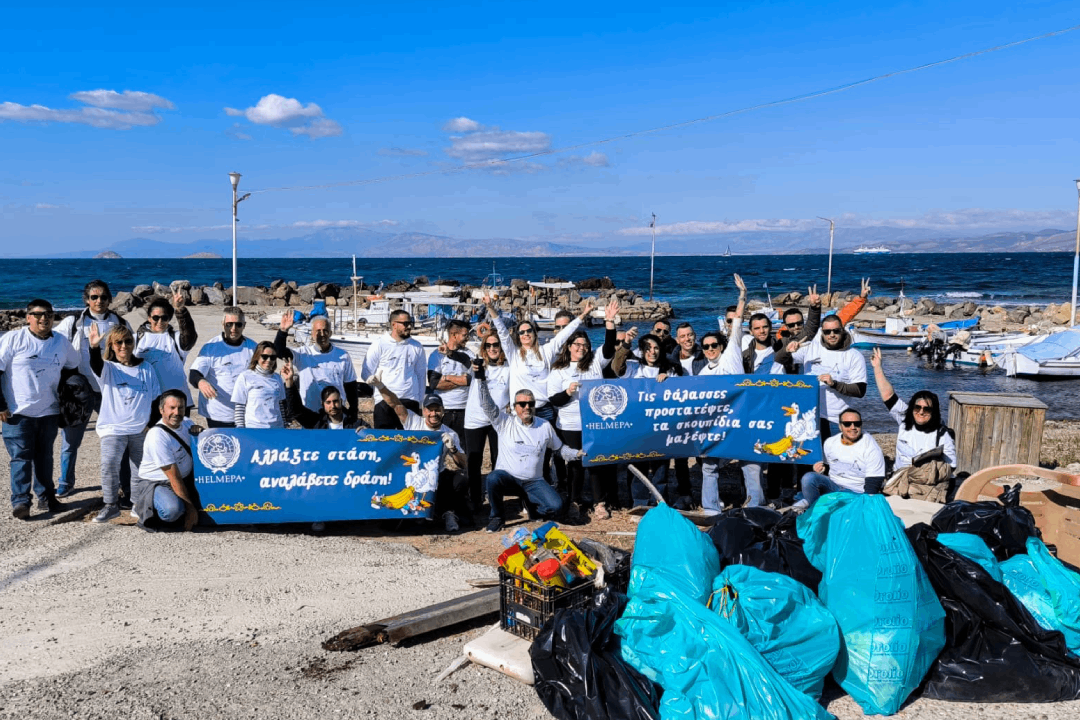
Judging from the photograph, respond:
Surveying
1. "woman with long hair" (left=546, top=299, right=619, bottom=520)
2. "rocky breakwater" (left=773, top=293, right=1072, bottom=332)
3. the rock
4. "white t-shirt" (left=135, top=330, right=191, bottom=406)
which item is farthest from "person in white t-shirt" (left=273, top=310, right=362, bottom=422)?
the rock

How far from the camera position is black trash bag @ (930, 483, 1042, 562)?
5.16 m

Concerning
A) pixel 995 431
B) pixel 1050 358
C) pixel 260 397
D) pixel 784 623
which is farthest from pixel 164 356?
pixel 1050 358

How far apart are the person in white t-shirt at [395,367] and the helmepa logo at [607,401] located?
1759 mm

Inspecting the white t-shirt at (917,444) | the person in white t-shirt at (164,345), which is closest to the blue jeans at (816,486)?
the white t-shirt at (917,444)

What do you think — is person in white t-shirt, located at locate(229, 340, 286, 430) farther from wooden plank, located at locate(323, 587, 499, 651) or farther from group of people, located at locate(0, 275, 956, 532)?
wooden plank, located at locate(323, 587, 499, 651)

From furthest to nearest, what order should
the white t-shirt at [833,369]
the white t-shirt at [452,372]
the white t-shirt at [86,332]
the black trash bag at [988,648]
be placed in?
the white t-shirt at [452,372], the white t-shirt at [833,369], the white t-shirt at [86,332], the black trash bag at [988,648]

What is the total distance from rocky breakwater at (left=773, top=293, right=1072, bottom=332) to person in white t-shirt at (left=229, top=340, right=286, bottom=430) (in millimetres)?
32047

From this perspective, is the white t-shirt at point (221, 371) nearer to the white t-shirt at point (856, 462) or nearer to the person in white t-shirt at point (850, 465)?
the person in white t-shirt at point (850, 465)

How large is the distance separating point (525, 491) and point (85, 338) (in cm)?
425

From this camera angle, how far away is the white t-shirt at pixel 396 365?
26.7ft

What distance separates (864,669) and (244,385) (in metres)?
5.55

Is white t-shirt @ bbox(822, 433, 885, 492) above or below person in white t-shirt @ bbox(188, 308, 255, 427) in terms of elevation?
below

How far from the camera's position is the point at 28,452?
7316mm

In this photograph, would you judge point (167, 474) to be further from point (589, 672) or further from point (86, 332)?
point (589, 672)
